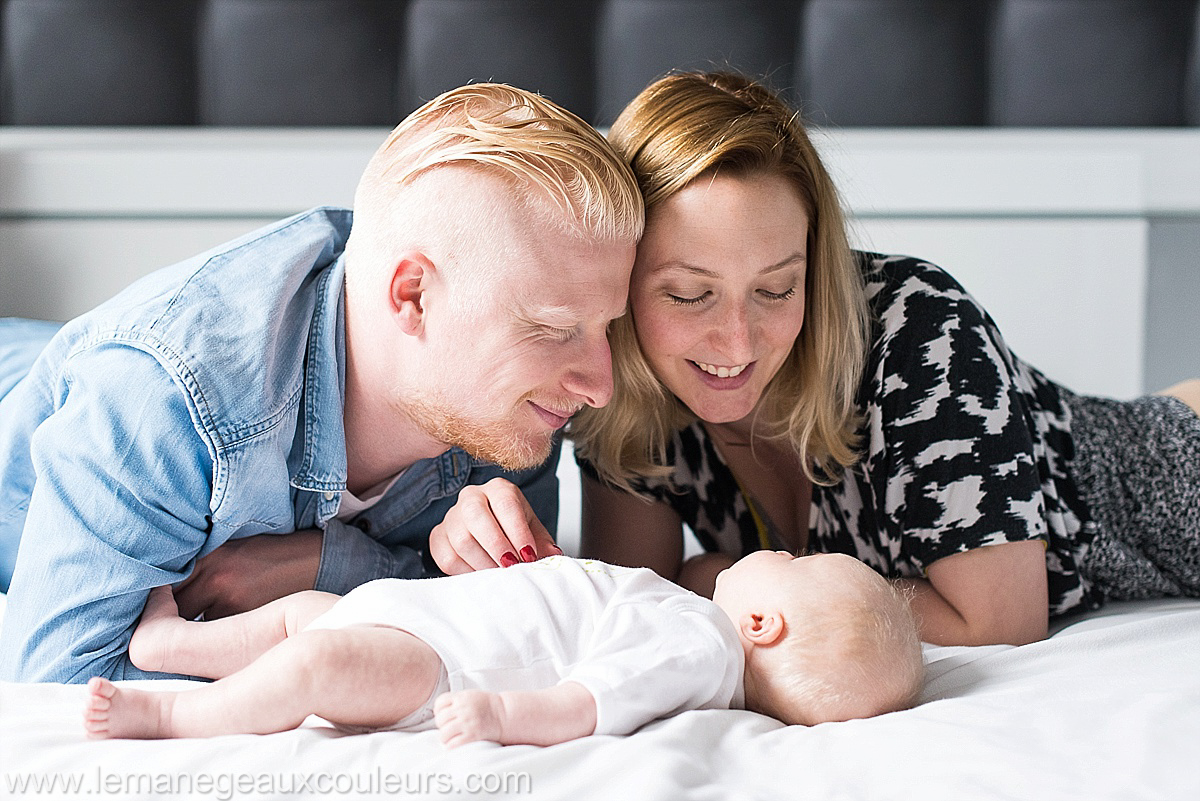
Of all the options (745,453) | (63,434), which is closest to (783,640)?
(745,453)

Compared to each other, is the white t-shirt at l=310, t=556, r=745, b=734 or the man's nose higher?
the man's nose

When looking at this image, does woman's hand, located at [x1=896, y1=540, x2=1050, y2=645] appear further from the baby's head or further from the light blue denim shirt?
the light blue denim shirt

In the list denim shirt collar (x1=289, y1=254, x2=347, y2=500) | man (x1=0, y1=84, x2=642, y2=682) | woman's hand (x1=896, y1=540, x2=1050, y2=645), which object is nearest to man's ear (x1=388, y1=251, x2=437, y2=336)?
man (x1=0, y1=84, x2=642, y2=682)

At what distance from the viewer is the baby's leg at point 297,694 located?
34.6 inches

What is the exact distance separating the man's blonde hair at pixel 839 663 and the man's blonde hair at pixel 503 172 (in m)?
0.44

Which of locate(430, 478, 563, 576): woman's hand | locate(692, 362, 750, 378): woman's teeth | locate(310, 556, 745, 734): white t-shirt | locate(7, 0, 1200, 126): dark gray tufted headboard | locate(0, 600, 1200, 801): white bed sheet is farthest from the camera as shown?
locate(7, 0, 1200, 126): dark gray tufted headboard

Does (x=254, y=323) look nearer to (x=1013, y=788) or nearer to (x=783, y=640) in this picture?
(x=783, y=640)

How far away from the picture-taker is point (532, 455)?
1228 millimetres

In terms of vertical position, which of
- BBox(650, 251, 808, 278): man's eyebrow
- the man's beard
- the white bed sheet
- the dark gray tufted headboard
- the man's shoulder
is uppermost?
the dark gray tufted headboard

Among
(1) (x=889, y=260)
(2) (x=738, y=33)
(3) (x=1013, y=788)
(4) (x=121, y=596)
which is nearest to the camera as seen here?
(3) (x=1013, y=788)

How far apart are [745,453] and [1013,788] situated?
0.76 m

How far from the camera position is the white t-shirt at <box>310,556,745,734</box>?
93 centimetres

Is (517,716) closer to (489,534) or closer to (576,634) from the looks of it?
(576,634)

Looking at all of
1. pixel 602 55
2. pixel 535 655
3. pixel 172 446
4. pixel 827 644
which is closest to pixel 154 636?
pixel 172 446
